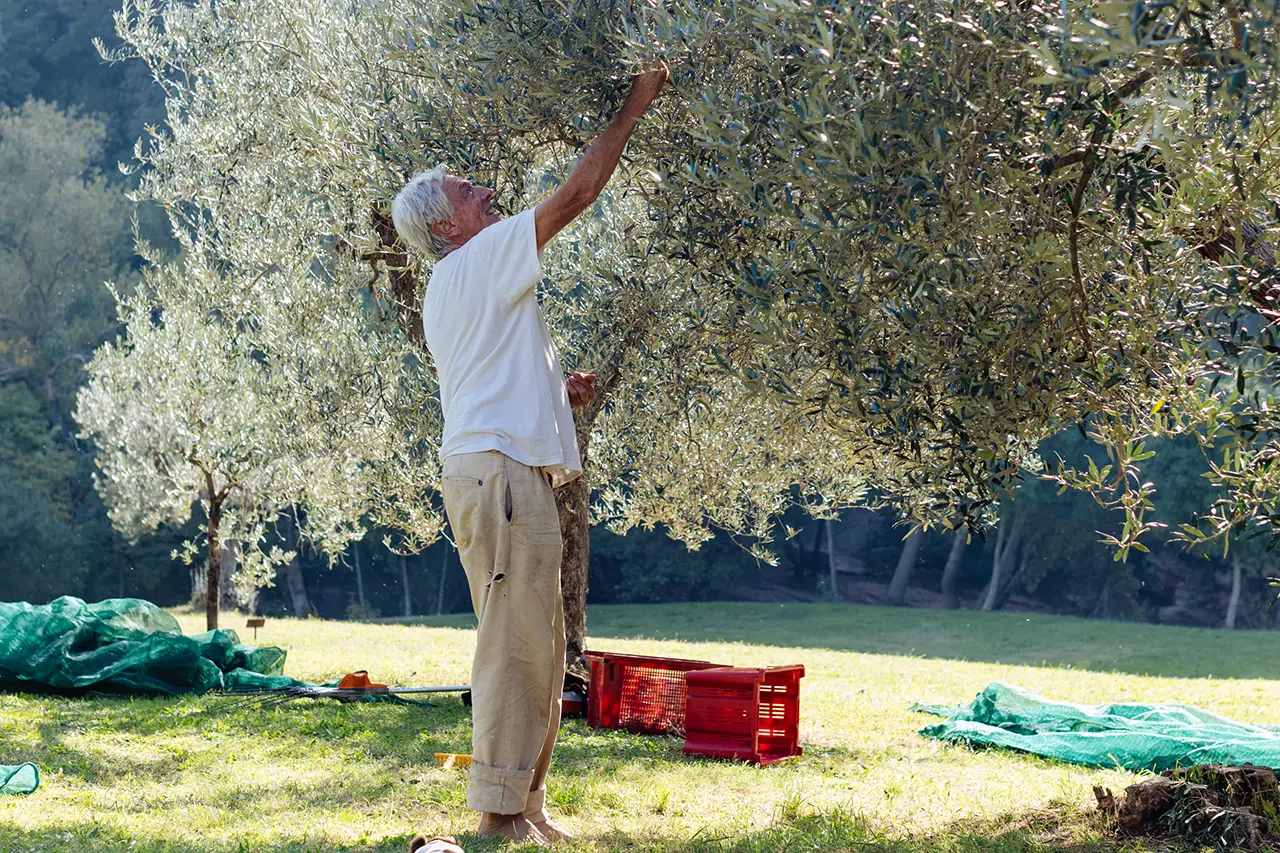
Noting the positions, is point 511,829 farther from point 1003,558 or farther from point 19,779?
point 1003,558

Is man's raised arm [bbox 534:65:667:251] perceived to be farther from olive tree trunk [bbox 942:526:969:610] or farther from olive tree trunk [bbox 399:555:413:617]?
olive tree trunk [bbox 399:555:413:617]

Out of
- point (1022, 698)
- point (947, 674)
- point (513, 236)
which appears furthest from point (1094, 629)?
point (513, 236)

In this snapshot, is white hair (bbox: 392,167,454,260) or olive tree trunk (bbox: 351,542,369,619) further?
olive tree trunk (bbox: 351,542,369,619)

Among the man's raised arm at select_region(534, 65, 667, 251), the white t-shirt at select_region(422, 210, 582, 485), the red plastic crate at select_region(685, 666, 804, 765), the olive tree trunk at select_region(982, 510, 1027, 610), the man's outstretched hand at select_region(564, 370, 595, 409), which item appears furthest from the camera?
the olive tree trunk at select_region(982, 510, 1027, 610)

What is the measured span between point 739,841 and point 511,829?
3.17ft

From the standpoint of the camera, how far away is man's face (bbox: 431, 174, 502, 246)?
4410 millimetres

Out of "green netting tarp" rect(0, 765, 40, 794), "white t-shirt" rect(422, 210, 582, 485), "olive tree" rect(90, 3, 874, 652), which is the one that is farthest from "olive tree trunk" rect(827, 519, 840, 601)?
"white t-shirt" rect(422, 210, 582, 485)

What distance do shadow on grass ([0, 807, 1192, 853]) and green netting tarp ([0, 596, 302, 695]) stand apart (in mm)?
4986

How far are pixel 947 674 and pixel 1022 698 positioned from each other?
19.7ft

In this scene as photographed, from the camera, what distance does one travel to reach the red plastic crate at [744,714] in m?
6.90

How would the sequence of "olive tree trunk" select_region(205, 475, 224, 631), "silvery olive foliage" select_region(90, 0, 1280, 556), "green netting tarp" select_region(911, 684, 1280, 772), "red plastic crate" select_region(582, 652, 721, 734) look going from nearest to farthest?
"silvery olive foliage" select_region(90, 0, 1280, 556) < "green netting tarp" select_region(911, 684, 1280, 772) < "red plastic crate" select_region(582, 652, 721, 734) < "olive tree trunk" select_region(205, 475, 224, 631)

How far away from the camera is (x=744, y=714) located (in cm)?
691

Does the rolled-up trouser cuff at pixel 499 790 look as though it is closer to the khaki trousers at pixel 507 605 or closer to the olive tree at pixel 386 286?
the khaki trousers at pixel 507 605

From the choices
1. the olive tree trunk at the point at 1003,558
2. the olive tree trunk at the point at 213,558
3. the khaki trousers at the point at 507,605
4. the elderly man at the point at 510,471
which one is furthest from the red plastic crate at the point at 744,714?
the olive tree trunk at the point at 1003,558
